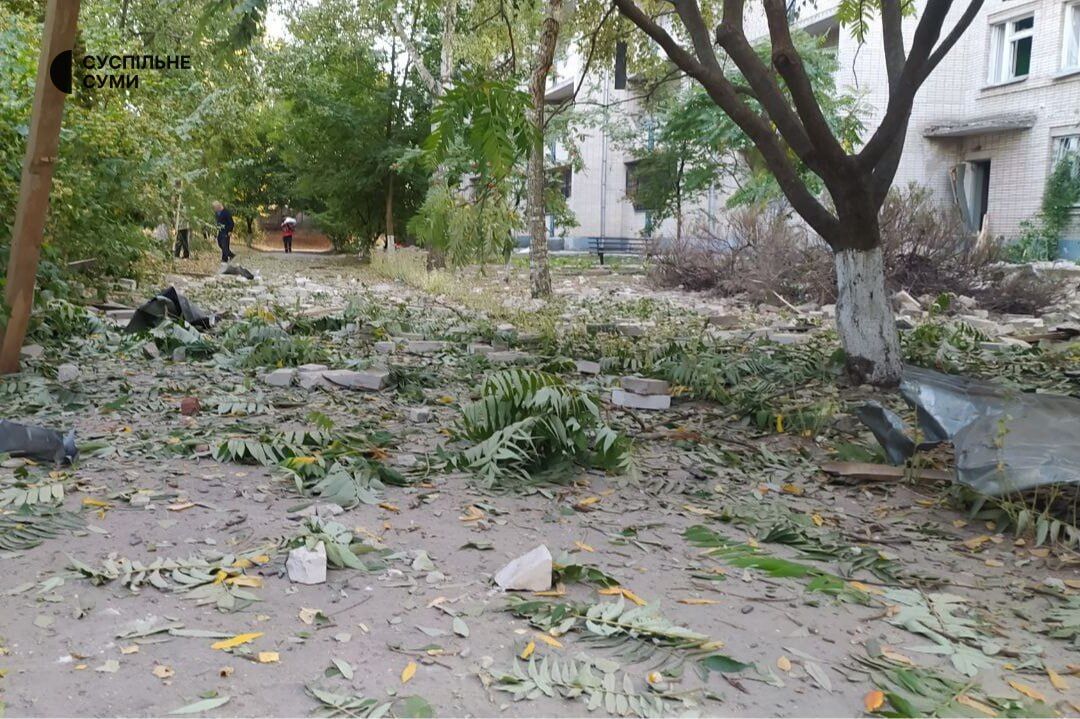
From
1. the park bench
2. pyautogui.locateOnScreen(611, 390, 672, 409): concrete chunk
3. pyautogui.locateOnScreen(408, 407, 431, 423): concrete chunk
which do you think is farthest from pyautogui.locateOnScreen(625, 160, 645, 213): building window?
pyautogui.locateOnScreen(408, 407, 431, 423): concrete chunk

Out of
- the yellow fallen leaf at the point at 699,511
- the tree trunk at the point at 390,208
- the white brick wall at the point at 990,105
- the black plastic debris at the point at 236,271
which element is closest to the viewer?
the yellow fallen leaf at the point at 699,511

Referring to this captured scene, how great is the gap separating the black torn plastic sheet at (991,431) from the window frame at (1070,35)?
1882cm

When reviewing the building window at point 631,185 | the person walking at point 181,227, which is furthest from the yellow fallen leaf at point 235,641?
Result: the building window at point 631,185

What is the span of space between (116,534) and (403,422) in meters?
2.23

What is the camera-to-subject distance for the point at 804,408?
5922 mm

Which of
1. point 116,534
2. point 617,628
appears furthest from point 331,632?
point 116,534

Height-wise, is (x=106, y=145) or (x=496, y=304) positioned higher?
(x=106, y=145)

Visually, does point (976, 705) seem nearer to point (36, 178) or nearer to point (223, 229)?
point (36, 178)

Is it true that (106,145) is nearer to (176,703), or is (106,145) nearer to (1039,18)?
(176,703)

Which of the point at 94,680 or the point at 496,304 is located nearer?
the point at 94,680

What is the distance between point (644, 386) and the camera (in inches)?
251

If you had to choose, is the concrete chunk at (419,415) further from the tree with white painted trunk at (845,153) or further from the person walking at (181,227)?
the person walking at (181,227)

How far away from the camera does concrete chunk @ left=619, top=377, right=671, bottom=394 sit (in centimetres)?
635

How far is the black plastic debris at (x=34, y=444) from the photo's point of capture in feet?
13.9
